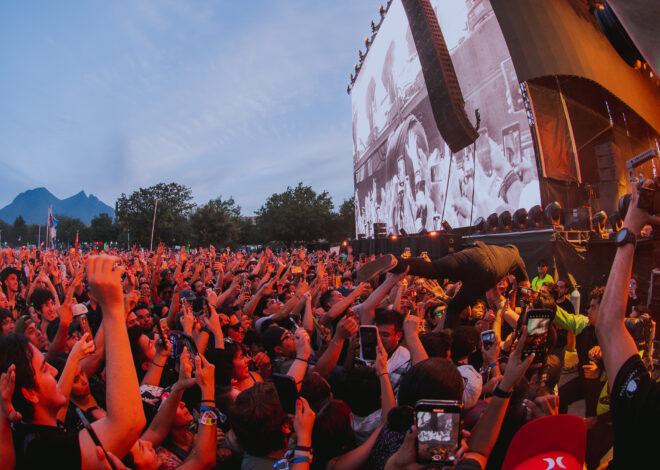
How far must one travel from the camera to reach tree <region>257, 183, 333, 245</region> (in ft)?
151

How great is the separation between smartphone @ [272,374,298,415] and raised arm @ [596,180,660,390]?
1.35 metres

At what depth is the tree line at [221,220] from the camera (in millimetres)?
40219

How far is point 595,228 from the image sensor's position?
34.4 ft

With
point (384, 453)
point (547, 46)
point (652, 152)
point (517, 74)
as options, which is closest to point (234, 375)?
point (384, 453)

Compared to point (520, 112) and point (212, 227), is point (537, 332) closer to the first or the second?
point (520, 112)

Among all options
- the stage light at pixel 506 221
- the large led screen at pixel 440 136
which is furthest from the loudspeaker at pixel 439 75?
the stage light at pixel 506 221

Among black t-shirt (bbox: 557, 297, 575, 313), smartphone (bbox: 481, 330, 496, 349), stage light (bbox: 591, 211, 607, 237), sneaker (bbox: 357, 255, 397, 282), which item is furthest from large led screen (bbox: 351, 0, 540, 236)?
smartphone (bbox: 481, 330, 496, 349)

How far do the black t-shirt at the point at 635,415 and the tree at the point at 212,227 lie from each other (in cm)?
4157

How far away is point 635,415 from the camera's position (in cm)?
165

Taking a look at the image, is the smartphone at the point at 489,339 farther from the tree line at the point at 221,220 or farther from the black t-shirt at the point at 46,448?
the tree line at the point at 221,220

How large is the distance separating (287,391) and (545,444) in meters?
1.13

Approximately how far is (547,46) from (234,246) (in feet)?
115

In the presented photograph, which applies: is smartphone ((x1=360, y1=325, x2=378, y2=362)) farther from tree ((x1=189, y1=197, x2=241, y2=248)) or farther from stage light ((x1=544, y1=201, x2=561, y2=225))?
tree ((x1=189, y1=197, x2=241, y2=248))

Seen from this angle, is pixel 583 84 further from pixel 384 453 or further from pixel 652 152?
pixel 384 453
